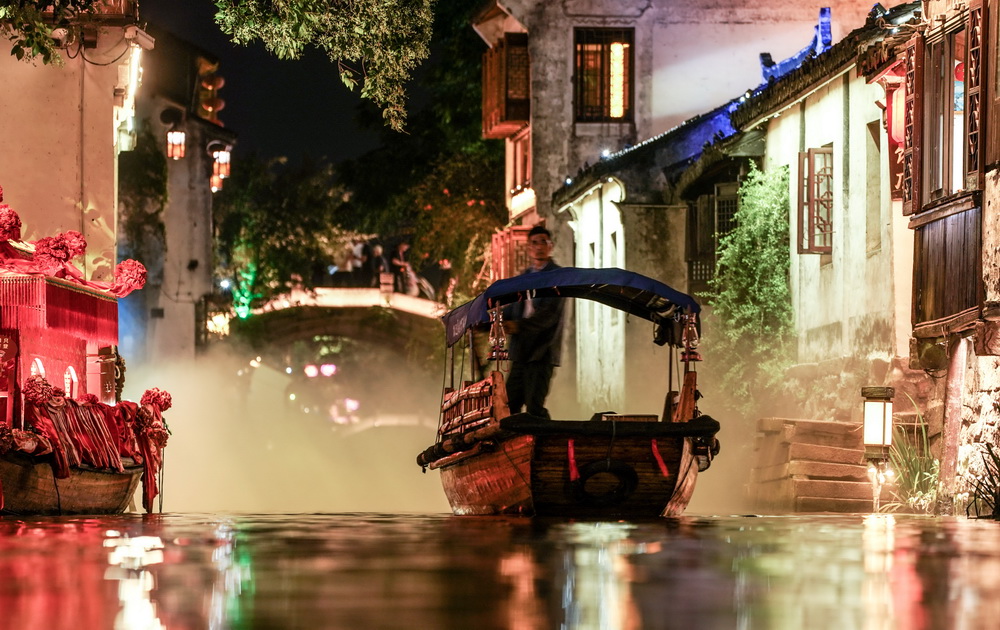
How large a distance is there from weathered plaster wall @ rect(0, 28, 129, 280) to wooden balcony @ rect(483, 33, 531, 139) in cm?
1766

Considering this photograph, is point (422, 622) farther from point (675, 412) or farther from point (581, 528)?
point (675, 412)

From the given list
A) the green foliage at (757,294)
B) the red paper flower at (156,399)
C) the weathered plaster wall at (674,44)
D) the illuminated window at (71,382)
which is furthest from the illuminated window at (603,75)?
the red paper flower at (156,399)

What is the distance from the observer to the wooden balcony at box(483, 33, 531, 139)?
141 feet

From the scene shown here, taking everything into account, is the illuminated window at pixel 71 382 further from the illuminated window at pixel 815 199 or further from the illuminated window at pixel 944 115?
the illuminated window at pixel 944 115

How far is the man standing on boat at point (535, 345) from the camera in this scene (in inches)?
664

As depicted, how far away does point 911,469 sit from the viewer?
19156 millimetres

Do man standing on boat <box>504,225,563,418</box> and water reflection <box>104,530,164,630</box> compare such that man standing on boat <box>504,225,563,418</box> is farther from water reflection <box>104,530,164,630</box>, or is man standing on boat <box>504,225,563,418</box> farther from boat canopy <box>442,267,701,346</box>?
water reflection <box>104,530,164,630</box>

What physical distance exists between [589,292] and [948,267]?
3.88m

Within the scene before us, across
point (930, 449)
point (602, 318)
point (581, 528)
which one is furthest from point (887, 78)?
point (602, 318)

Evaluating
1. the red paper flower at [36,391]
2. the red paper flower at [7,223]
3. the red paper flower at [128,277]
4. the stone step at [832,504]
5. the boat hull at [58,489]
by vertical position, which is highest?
the red paper flower at [7,223]

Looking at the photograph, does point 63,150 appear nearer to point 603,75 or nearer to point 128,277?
point 128,277

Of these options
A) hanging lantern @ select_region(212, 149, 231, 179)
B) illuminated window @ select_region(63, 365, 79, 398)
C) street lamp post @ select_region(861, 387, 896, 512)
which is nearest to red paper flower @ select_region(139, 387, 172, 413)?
illuminated window @ select_region(63, 365, 79, 398)

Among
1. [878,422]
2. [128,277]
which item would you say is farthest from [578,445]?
[128,277]

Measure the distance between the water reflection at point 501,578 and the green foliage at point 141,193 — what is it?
38663mm
